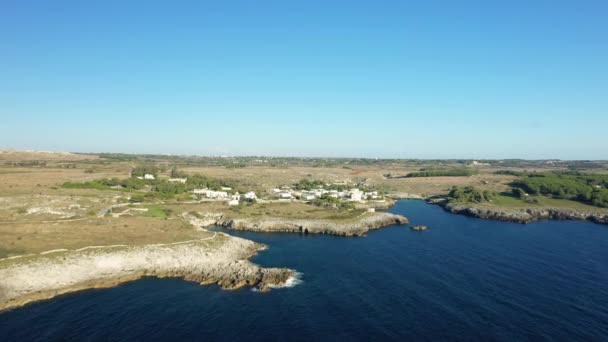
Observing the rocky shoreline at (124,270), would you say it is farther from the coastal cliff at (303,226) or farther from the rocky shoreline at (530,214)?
the rocky shoreline at (530,214)

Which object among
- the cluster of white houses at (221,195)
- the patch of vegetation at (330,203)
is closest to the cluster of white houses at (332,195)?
the patch of vegetation at (330,203)

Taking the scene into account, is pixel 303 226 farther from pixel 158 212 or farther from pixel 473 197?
pixel 473 197

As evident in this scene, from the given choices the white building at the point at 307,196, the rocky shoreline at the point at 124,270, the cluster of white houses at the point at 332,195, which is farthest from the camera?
the cluster of white houses at the point at 332,195

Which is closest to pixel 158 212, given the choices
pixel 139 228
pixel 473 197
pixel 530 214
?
pixel 139 228

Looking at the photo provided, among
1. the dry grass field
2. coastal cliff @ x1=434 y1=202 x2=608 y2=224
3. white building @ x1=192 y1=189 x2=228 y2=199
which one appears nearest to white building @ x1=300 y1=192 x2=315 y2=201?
the dry grass field

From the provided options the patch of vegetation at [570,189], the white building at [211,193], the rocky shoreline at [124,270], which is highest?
the patch of vegetation at [570,189]

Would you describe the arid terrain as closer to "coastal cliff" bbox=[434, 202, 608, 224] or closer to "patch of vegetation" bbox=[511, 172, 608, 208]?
"coastal cliff" bbox=[434, 202, 608, 224]
